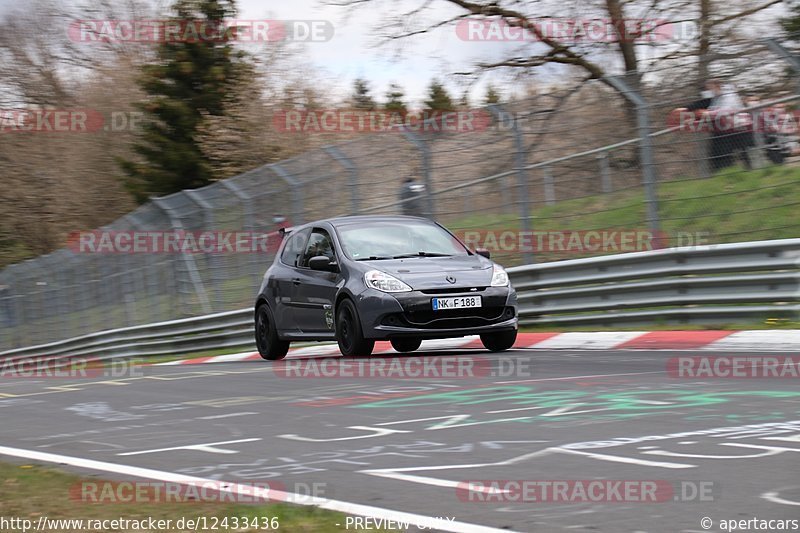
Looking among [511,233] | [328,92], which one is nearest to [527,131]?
[511,233]

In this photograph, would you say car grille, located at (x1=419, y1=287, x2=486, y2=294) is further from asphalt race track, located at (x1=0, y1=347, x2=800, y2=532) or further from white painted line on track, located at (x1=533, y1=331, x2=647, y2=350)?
white painted line on track, located at (x1=533, y1=331, x2=647, y2=350)

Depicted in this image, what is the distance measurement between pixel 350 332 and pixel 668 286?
3362 mm

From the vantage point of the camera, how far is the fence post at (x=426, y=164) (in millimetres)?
15734

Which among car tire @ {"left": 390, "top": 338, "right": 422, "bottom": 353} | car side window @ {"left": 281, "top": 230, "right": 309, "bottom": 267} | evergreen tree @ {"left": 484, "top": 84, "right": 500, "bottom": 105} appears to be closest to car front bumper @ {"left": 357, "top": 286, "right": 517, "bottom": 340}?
car tire @ {"left": 390, "top": 338, "right": 422, "bottom": 353}

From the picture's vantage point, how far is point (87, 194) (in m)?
46.8

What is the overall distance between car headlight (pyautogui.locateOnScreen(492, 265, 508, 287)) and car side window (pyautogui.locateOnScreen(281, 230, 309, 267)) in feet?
8.43

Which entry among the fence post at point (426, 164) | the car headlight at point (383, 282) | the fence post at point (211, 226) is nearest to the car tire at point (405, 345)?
the car headlight at point (383, 282)

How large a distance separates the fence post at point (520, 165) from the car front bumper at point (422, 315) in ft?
9.50

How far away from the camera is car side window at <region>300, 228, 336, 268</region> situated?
13398mm

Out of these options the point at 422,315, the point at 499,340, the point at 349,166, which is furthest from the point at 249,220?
the point at 422,315

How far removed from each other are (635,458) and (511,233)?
9583 mm

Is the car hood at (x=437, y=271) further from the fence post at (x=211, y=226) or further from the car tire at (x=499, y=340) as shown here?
the fence post at (x=211, y=226)

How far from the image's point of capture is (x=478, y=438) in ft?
21.3

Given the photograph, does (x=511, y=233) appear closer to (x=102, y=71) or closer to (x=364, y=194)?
(x=364, y=194)
